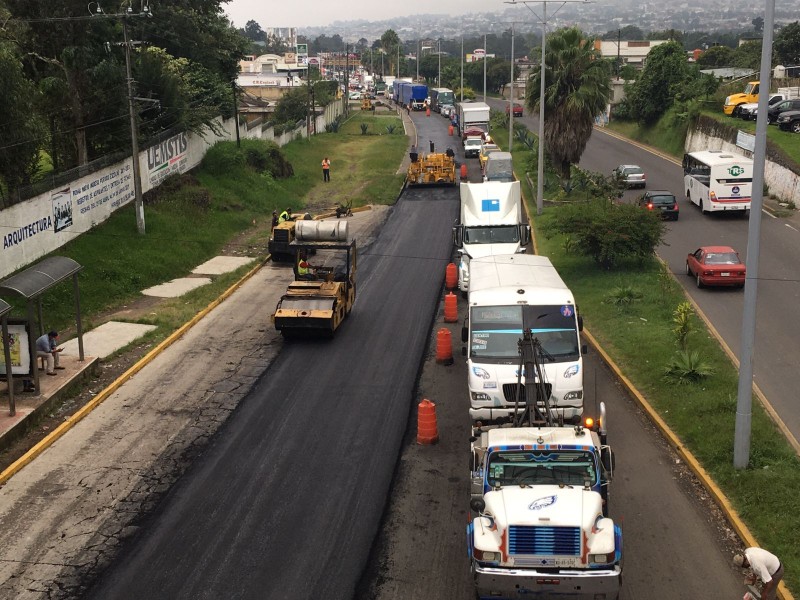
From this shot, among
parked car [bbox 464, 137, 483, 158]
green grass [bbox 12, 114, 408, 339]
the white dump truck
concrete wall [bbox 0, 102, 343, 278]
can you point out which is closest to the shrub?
the white dump truck

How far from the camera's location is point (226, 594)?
1216cm

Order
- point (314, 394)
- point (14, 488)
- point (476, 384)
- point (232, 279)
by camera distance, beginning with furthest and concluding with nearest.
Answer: point (232, 279)
point (314, 394)
point (476, 384)
point (14, 488)

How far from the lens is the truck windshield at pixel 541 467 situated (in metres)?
12.1

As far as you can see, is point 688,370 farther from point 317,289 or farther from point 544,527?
point 317,289

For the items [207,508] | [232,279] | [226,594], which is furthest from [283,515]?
[232,279]

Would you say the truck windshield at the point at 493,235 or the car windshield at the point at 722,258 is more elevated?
the truck windshield at the point at 493,235

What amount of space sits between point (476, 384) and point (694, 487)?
4.16 metres

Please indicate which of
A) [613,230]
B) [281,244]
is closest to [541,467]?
[613,230]

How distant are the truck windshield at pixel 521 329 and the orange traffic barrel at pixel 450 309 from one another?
792 cm

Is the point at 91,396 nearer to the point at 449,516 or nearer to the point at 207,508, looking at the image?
the point at 207,508

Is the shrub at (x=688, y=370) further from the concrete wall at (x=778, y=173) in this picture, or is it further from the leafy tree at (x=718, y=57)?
the leafy tree at (x=718, y=57)

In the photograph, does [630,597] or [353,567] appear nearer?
[630,597]

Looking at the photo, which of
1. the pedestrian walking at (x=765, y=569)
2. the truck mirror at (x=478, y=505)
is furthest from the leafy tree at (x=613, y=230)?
the pedestrian walking at (x=765, y=569)

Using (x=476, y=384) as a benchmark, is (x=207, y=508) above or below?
below
